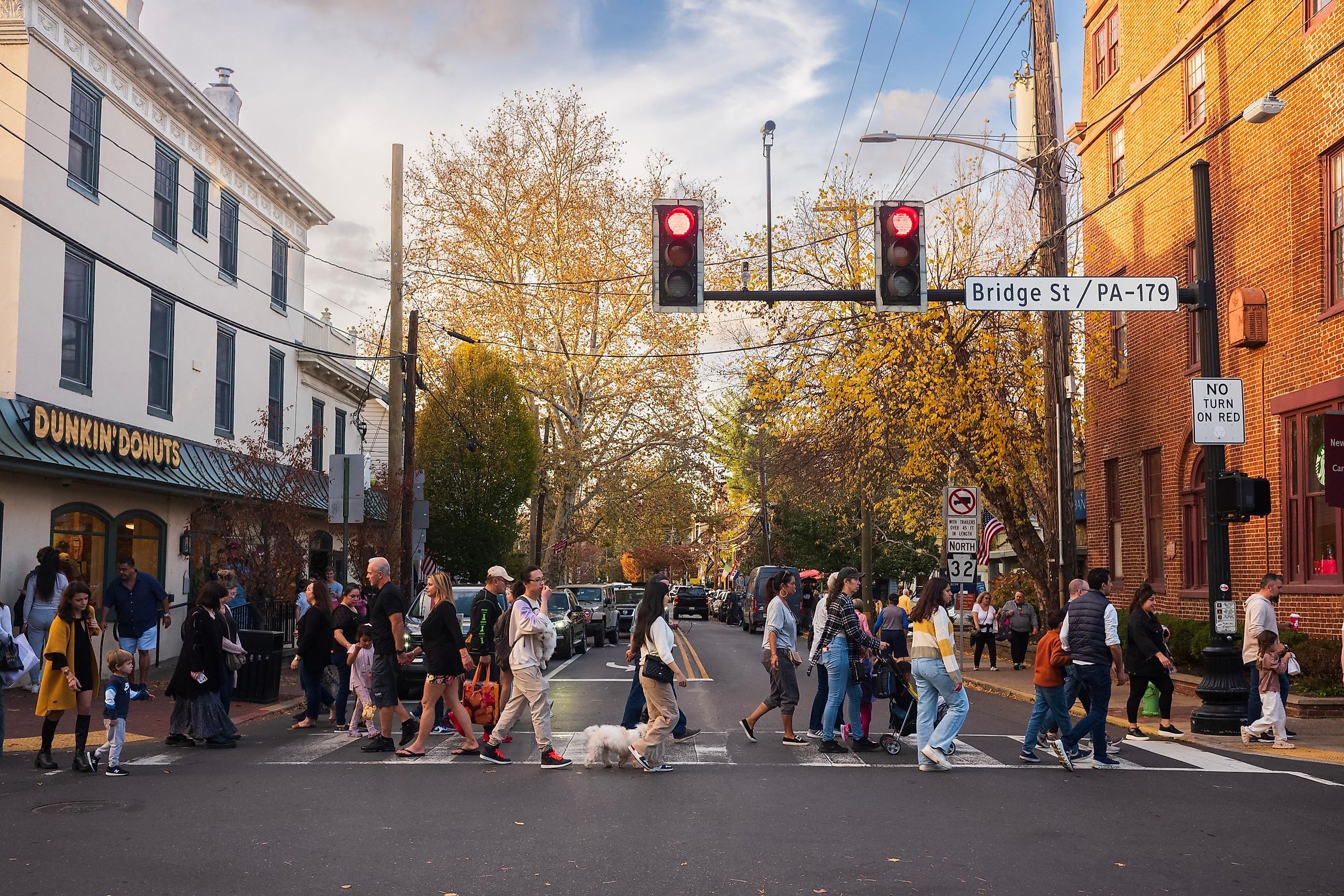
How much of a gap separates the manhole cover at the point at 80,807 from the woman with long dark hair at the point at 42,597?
794 cm

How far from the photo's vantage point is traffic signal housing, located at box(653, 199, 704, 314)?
489 inches

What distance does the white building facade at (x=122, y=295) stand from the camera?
18.5 metres

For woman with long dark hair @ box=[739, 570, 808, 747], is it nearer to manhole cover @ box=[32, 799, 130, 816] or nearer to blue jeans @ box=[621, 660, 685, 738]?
blue jeans @ box=[621, 660, 685, 738]

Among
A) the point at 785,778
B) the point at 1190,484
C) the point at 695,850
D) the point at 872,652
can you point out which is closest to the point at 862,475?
the point at 1190,484

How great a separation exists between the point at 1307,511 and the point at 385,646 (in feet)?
44.9

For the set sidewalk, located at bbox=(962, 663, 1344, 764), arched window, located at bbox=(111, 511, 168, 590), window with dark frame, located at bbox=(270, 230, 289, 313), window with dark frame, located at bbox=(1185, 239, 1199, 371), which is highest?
window with dark frame, located at bbox=(270, 230, 289, 313)

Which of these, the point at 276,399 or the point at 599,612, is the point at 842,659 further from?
the point at 599,612

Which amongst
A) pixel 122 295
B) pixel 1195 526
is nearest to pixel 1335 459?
pixel 1195 526

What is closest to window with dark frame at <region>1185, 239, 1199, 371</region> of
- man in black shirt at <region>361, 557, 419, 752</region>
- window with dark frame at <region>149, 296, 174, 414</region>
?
man in black shirt at <region>361, 557, 419, 752</region>

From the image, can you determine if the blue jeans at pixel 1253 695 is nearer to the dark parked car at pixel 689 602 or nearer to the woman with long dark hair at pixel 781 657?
the woman with long dark hair at pixel 781 657

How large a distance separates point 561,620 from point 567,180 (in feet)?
63.7

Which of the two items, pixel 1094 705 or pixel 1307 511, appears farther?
pixel 1307 511

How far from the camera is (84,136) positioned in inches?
810

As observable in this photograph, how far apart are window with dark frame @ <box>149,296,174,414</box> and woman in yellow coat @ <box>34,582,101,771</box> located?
41.1ft
